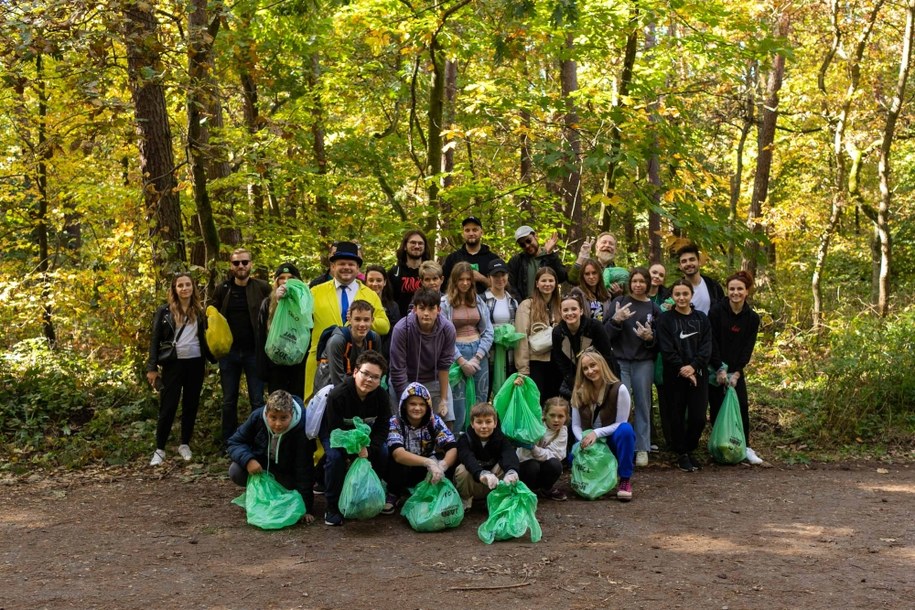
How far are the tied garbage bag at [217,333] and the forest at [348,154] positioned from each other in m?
1.49

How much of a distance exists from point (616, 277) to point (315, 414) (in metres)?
3.18

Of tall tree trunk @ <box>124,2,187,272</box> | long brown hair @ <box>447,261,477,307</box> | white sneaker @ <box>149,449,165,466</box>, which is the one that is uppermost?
tall tree trunk @ <box>124,2,187,272</box>

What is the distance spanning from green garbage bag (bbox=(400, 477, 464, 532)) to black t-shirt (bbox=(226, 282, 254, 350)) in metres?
2.42

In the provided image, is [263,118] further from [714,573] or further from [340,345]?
[714,573]

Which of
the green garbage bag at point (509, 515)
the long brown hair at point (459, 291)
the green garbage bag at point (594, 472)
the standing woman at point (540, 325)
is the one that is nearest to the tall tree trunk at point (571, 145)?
the standing woman at point (540, 325)

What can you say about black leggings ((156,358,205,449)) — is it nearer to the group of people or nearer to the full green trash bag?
the group of people

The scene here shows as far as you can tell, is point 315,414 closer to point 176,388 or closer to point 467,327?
point 467,327

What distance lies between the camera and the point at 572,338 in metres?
6.81

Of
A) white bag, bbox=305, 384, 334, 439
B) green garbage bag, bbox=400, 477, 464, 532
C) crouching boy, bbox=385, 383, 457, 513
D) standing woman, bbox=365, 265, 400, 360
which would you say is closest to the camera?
green garbage bag, bbox=400, 477, 464, 532

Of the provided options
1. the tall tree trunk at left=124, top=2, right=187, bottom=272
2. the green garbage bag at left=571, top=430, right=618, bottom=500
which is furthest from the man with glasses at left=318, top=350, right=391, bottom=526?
the tall tree trunk at left=124, top=2, right=187, bottom=272

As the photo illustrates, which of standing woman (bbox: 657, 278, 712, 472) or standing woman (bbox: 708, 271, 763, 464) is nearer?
standing woman (bbox: 657, 278, 712, 472)

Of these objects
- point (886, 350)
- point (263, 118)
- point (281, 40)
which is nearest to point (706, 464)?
point (886, 350)

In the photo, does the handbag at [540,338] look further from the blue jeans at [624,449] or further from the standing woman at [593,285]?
the blue jeans at [624,449]

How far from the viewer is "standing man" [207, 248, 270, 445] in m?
7.09
